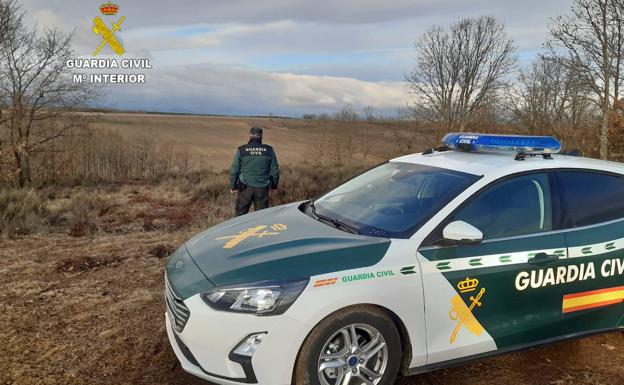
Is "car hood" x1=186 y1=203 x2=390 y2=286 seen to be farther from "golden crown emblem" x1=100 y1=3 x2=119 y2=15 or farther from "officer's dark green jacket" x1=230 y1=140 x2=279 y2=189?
"golden crown emblem" x1=100 y1=3 x2=119 y2=15

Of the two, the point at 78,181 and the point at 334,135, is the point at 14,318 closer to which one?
the point at 78,181

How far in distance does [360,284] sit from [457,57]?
32731 millimetres

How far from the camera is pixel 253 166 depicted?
7566mm

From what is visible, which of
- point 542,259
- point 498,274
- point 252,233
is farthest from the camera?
point 252,233

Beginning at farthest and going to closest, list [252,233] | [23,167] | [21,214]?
[23,167]
[21,214]
[252,233]

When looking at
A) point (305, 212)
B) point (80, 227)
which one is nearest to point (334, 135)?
point (80, 227)

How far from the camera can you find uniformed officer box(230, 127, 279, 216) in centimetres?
757

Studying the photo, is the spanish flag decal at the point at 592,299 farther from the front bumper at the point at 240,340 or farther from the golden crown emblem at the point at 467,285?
the front bumper at the point at 240,340

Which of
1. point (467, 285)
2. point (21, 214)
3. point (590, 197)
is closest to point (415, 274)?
point (467, 285)

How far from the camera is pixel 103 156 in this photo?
939 inches

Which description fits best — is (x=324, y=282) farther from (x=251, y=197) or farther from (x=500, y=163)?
(x=251, y=197)

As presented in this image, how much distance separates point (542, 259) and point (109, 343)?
3.31 meters

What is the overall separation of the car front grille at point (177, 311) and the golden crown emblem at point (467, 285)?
1644mm

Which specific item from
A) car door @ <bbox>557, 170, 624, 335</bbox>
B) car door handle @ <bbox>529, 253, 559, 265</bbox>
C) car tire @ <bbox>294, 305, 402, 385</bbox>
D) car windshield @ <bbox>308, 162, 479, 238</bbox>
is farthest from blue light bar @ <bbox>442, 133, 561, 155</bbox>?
car tire @ <bbox>294, 305, 402, 385</bbox>
